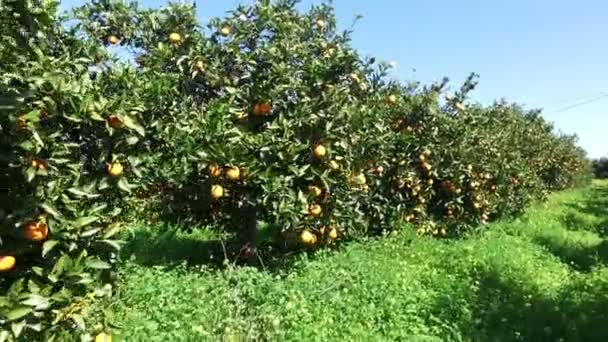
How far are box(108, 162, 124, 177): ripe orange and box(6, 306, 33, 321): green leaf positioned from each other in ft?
4.11

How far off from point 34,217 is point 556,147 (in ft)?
82.2

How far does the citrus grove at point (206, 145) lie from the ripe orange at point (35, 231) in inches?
0.6

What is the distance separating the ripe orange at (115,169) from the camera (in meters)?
4.34

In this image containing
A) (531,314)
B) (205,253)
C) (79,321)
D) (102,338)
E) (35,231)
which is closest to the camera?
(35,231)

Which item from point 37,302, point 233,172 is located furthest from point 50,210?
point 233,172

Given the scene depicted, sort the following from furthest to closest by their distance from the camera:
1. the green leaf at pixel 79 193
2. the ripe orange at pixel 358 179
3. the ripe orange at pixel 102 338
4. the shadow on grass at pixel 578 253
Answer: the shadow on grass at pixel 578 253
the ripe orange at pixel 358 179
the ripe orange at pixel 102 338
the green leaf at pixel 79 193

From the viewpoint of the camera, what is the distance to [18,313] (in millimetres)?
3271

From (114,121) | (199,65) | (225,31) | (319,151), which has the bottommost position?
(114,121)

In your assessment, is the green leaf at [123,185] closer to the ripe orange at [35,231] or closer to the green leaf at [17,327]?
the ripe orange at [35,231]

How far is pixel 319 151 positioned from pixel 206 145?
4.44 ft

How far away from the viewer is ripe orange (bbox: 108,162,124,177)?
14.2ft

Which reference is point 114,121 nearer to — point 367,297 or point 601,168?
point 367,297

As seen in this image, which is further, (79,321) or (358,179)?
(358,179)

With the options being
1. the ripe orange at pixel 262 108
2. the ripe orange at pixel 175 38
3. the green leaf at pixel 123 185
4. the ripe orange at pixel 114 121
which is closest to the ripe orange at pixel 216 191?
the ripe orange at pixel 262 108
